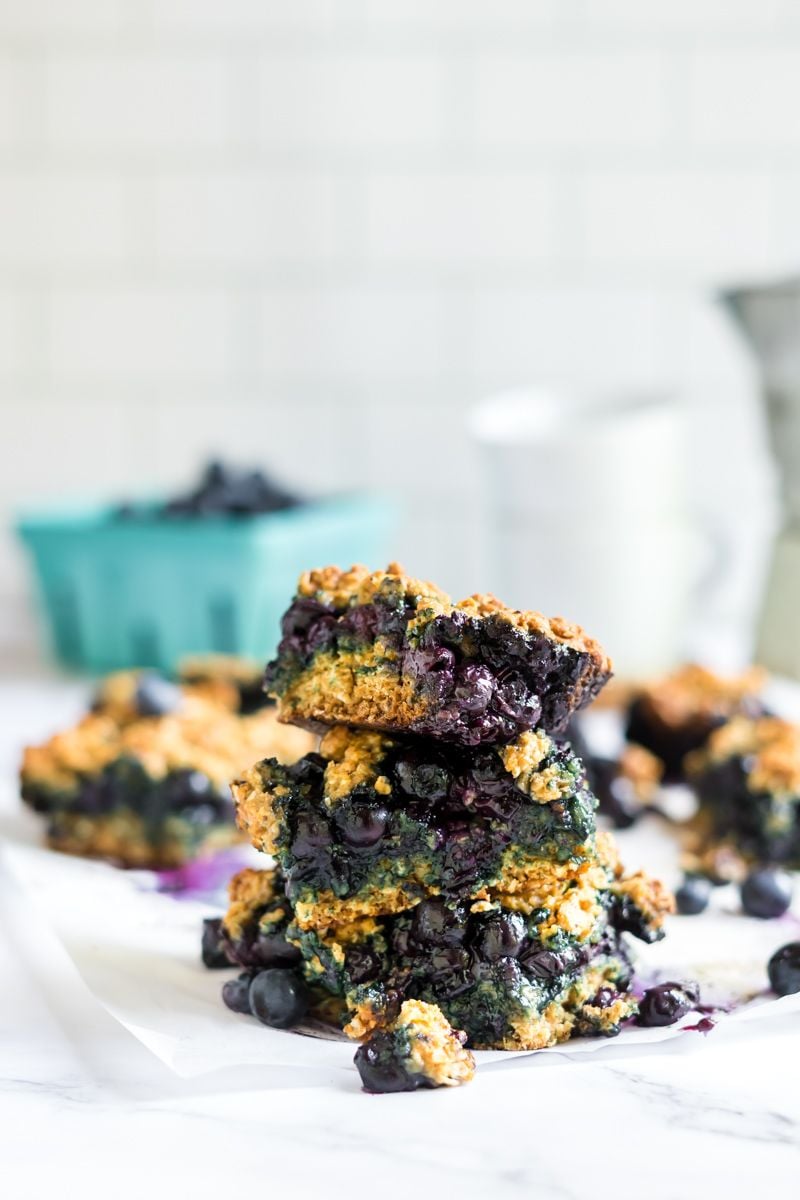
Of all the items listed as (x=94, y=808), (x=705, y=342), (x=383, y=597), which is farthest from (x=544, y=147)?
(x=383, y=597)

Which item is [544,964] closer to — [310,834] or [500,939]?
[500,939]

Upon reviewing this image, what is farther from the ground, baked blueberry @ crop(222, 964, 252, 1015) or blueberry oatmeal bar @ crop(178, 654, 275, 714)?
blueberry oatmeal bar @ crop(178, 654, 275, 714)

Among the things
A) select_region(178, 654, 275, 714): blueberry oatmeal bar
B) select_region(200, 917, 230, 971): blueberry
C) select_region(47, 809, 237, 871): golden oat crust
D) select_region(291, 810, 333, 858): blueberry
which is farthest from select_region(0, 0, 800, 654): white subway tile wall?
select_region(291, 810, 333, 858): blueberry

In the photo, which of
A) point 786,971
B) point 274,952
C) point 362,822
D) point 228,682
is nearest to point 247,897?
point 274,952

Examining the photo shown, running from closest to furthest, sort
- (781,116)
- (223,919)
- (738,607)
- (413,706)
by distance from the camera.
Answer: (413,706) → (223,919) → (781,116) → (738,607)

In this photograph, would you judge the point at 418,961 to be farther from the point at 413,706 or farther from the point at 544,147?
the point at 544,147

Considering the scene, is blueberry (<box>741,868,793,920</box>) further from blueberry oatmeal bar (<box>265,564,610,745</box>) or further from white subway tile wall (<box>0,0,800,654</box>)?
white subway tile wall (<box>0,0,800,654</box>)

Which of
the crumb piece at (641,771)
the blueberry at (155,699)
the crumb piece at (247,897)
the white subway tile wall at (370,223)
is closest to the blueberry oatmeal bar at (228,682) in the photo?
the blueberry at (155,699)

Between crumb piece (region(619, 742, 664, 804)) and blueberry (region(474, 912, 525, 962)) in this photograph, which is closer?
blueberry (region(474, 912, 525, 962))
